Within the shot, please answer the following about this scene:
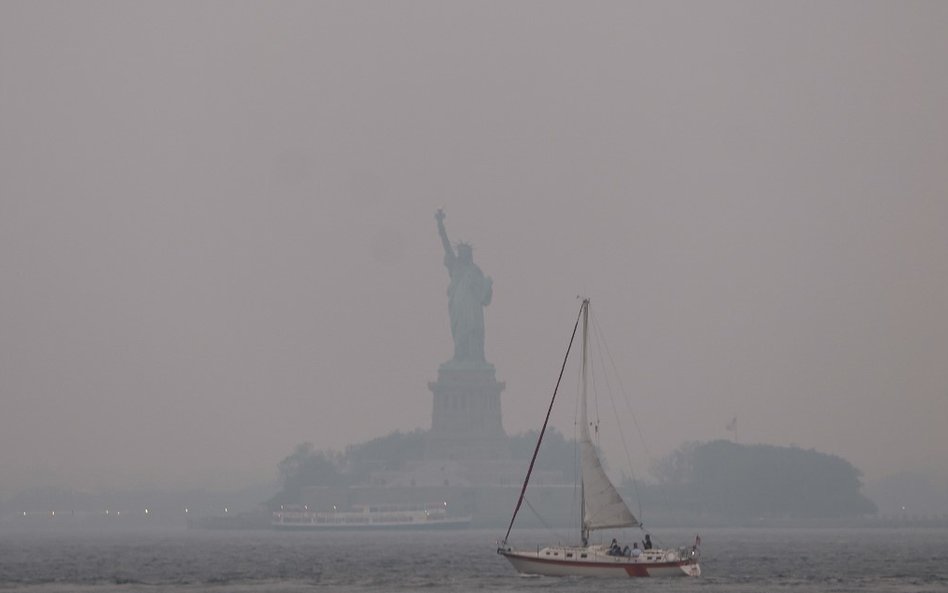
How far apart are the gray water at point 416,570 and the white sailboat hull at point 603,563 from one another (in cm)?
55

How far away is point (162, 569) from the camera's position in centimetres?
12625

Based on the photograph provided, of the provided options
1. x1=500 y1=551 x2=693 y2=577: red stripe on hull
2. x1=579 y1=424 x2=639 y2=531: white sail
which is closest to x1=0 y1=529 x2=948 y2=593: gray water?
x1=500 y1=551 x2=693 y2=577: red stripe on hull

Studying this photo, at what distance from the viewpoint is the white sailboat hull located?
10631 centimetres

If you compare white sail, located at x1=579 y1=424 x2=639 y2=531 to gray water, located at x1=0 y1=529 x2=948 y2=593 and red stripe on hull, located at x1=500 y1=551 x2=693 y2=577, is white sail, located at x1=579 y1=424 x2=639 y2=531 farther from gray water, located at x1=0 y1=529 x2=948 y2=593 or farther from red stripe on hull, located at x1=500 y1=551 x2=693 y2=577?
gray water, located at x1=0 y1=529 x2=948 y2=593

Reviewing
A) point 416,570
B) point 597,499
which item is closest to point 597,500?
point 597,499

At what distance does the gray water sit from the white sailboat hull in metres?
0.55

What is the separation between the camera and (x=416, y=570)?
122375mm

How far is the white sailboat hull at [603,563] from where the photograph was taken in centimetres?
10631

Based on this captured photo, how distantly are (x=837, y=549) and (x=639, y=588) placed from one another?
61399 mm

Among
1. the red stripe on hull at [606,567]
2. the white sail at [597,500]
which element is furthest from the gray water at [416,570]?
the white sail at [597,500]

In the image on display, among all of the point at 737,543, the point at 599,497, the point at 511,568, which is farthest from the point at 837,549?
the point at 599,497

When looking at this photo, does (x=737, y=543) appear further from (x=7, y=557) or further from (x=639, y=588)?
(x=639, y=588)

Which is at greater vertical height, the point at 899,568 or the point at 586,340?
the point at 586,340

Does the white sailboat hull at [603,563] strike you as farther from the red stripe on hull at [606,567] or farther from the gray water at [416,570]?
the gray water at [416,570]
